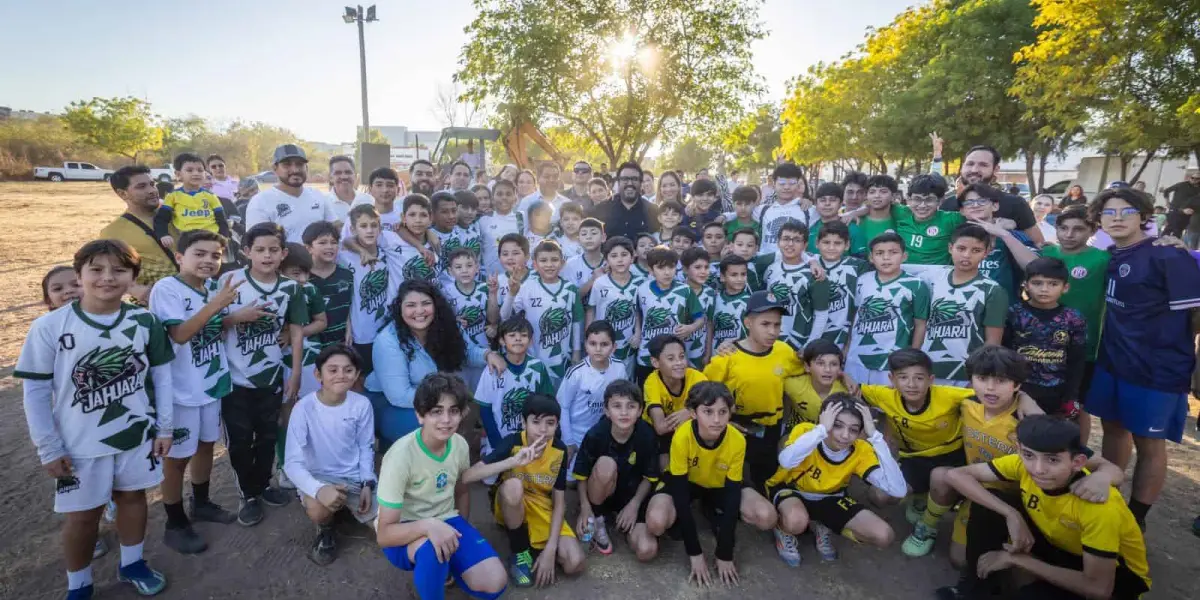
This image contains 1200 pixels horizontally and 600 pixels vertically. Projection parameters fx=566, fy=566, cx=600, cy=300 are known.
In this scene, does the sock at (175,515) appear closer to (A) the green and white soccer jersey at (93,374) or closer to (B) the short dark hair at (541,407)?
(A) the green and white soccer jersey at (93,374)

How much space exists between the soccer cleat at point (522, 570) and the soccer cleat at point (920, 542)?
2.27 meters

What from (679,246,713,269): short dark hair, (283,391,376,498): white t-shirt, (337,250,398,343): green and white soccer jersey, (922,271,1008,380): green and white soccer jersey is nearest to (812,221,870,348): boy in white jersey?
(922,271,1008,380): green and white soccer jersey

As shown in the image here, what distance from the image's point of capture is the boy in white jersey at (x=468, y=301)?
452 cm

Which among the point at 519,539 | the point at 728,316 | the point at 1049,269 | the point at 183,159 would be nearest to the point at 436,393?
the point at 519,539

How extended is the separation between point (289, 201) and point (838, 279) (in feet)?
15.3

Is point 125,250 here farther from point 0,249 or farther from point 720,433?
point 0,249

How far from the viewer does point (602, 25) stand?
13.5 meters

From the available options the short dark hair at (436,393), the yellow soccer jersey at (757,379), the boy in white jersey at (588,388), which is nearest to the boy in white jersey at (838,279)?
the yellow soccer jersey at (757,379)

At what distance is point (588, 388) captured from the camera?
3951 mm

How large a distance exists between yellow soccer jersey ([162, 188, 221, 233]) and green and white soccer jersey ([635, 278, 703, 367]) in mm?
4320

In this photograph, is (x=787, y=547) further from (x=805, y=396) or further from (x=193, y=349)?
(x=193, y=349)

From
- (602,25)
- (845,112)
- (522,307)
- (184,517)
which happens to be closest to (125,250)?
(184,517)

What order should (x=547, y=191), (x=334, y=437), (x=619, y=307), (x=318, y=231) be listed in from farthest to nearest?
1. (x=547, y=191)
2. (x=619, y=307)
3. (x=318, y=231)
4. (x=334, y=437)

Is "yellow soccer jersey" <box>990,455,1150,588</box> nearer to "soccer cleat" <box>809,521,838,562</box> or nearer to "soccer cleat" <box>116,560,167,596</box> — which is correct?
"soccer cleat" <box>809,521,838,562</box>
